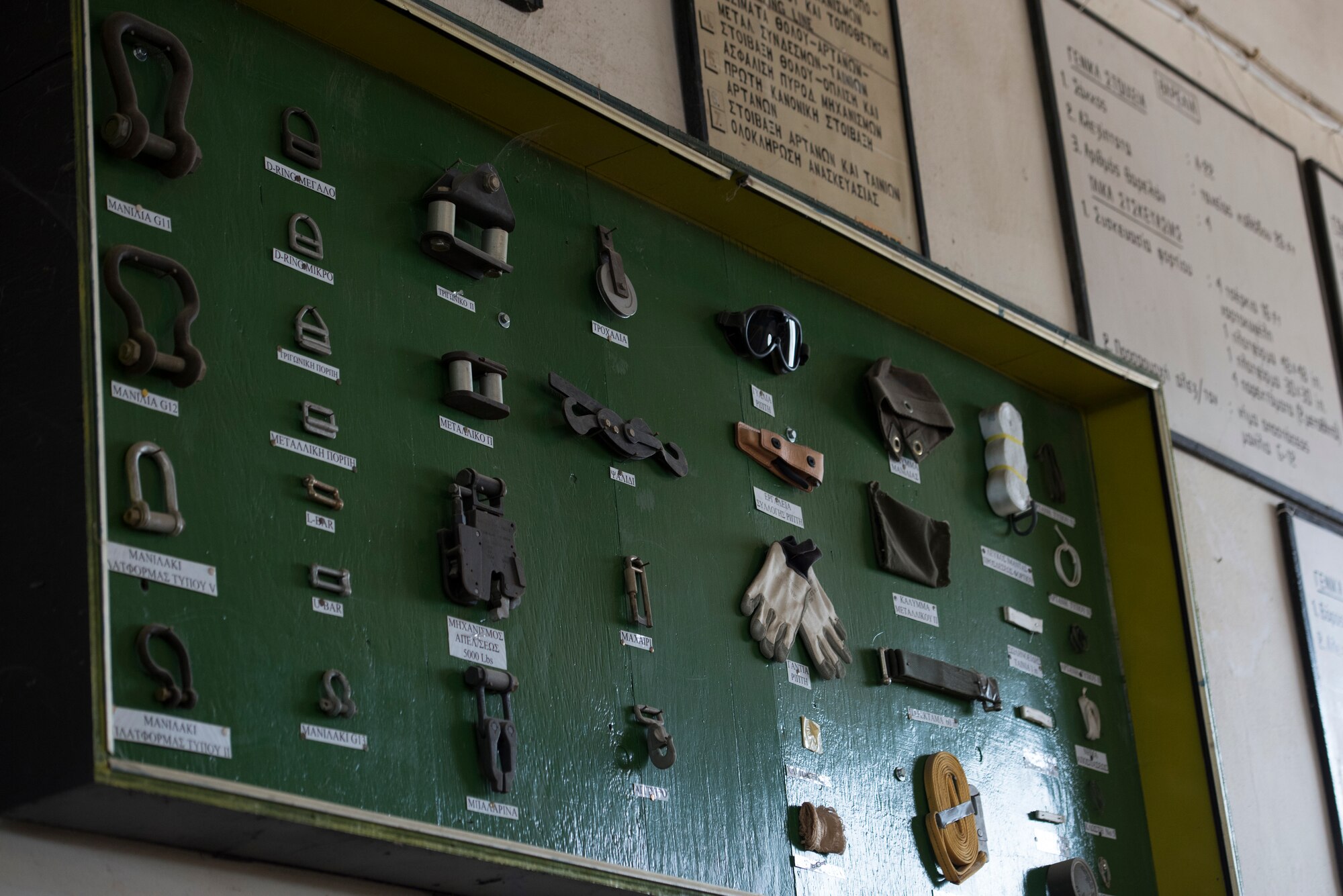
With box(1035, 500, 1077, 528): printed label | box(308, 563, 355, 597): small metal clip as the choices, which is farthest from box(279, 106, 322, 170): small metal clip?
box(1035, 500, 1077, 528): printed label

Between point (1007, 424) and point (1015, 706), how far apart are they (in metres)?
0.59

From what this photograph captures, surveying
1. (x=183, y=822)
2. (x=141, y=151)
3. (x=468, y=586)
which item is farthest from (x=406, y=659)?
(x=141, y=151)

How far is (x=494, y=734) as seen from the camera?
215cm

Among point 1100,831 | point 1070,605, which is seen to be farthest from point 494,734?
point 1070,605

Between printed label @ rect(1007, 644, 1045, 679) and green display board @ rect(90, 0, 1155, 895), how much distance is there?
0.08 feet

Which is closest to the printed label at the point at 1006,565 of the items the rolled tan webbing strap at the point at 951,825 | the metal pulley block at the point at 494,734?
the rolled tan webbing strap at the point at 951,825

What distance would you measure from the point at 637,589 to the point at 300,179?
2.54ft

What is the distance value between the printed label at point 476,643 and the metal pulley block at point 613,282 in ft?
2.16

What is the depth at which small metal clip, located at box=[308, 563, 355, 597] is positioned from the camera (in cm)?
205

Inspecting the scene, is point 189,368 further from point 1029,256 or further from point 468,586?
point 1029,256

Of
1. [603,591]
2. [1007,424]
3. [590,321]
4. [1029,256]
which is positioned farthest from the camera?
[1029,256]

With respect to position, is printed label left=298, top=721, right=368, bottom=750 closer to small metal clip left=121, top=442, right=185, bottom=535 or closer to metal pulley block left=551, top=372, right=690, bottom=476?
small metal clip left=121, top=442, right=185, bottom=535

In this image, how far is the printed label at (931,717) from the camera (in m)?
2.91

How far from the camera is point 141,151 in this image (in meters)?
2.04
